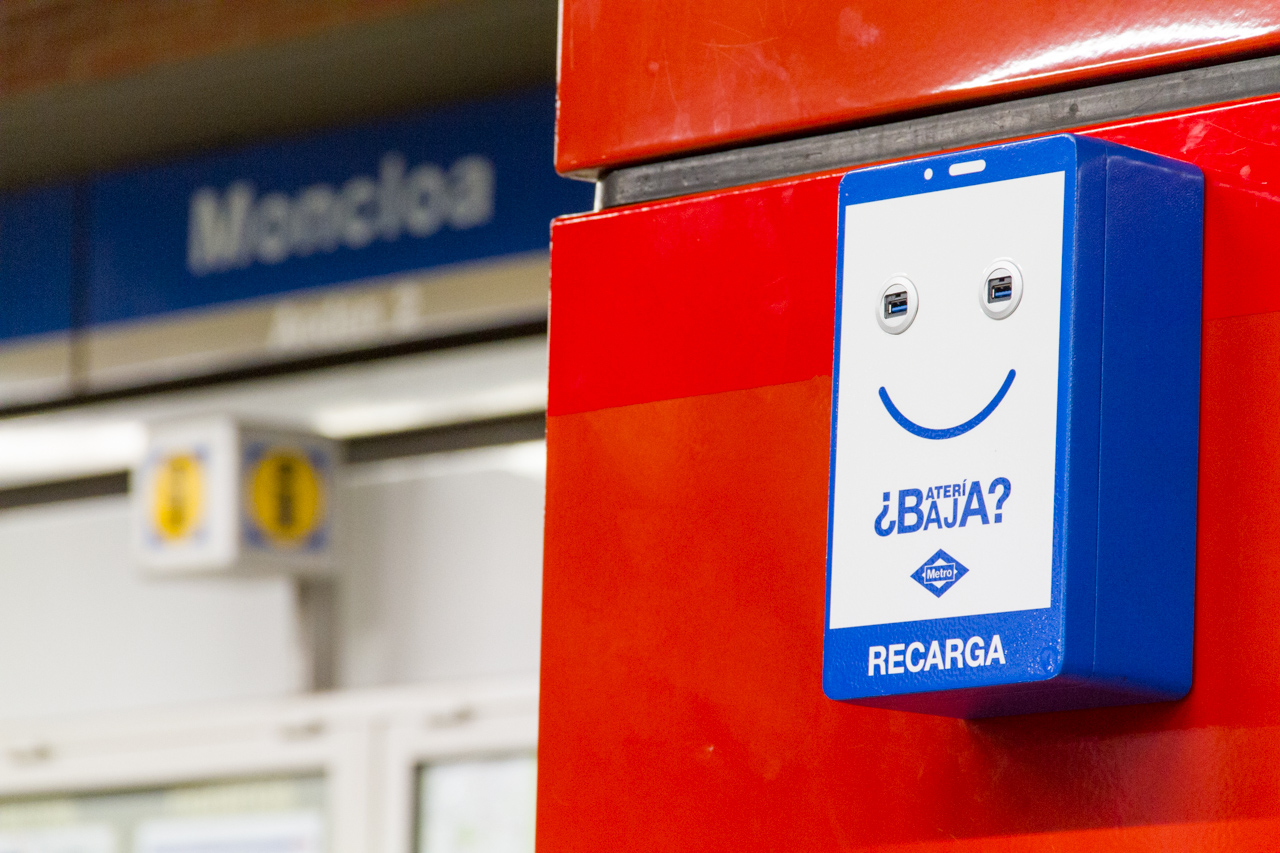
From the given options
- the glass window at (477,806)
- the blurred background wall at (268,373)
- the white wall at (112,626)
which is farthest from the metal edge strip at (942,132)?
the white wall at (112,626)

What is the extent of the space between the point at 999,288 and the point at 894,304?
0.05 m

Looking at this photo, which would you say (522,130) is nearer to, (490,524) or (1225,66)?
(490,524)

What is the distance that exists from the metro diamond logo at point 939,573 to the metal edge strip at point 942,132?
0.83 ft

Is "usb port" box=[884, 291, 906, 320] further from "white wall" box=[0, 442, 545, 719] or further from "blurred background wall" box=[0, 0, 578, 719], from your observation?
"blurred background wall" box=[0, 0, 578, 719]

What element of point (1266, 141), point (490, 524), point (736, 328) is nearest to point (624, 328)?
point (736, 328)

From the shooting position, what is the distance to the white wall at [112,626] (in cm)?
417

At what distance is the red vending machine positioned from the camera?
0.93m

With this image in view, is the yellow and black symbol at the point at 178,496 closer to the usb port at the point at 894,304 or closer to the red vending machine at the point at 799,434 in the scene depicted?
the red vending machine at the point at 799,434

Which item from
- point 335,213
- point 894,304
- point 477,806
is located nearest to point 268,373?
point 335,213

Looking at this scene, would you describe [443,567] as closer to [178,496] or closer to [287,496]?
[287,496]

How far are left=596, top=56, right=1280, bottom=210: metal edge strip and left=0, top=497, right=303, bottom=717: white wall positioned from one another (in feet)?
9.82

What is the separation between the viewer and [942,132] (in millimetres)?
1071

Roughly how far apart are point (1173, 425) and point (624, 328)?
1.03ft

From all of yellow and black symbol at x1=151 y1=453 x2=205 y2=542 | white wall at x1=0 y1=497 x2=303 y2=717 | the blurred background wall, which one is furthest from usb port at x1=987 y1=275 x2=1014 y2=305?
white wall at x1=0 y1=497 x2=303 y2=717
